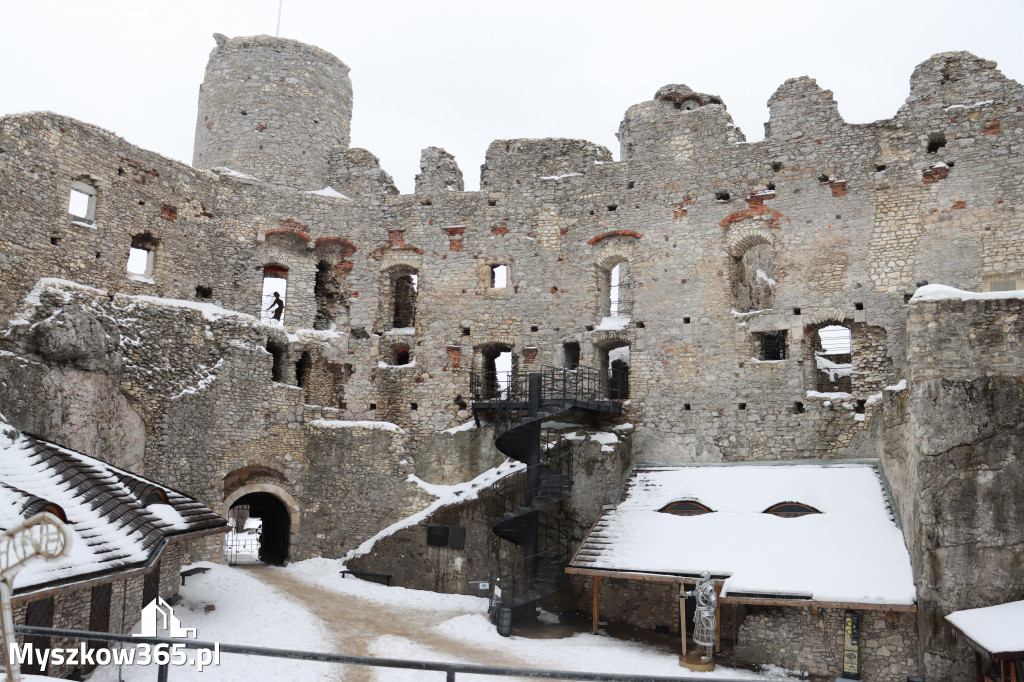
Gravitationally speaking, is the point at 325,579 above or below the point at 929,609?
below

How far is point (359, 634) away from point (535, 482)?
4.38 meters

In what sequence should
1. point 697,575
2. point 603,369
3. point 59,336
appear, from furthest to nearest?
1. point 603,369
2. point 59,336
3. point 697,575

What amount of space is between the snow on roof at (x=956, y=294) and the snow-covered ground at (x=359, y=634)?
6.14 m

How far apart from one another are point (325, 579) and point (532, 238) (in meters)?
9.19

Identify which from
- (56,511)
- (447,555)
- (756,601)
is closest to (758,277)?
(447,555)

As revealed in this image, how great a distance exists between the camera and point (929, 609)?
11.4 metres

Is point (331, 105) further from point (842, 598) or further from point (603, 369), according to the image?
point (842, 598)

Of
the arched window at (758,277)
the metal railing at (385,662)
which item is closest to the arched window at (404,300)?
the arched window at (758,277)

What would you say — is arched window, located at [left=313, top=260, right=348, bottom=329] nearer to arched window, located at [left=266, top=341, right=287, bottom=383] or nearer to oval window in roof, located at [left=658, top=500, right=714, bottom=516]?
arched window, located at [left=266, top=341, right=287, bottom=383]

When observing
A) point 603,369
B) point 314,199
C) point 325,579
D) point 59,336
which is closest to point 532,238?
point 603,369

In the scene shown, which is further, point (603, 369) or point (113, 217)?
point (603, 369)

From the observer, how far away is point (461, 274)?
65.9ft

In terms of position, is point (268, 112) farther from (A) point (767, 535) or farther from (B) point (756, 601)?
(B) point (756, 601)

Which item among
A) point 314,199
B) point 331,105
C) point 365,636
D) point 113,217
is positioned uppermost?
point 331,105
